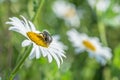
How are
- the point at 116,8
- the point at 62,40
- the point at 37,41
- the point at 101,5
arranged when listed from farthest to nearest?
the point at 101,5 < the point at 116,8 < the point at 62,40 < the point at 37,41

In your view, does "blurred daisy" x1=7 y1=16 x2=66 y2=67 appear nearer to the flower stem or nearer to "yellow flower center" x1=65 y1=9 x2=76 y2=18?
the flower stem

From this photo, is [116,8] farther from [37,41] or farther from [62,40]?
[37,41]

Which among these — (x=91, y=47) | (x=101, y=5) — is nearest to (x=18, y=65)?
(x=91, y=47)

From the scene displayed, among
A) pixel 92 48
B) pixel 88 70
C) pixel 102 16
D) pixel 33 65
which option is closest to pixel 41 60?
pixel 33 65

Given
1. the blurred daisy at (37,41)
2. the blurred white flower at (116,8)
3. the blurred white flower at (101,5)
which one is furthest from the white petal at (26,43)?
the blurred white flower at (101,5)

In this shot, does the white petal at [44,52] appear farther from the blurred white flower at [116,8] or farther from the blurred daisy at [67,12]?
the blurred daisy at [67,12]

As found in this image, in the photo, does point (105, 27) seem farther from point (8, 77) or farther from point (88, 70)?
point (8, 77)
